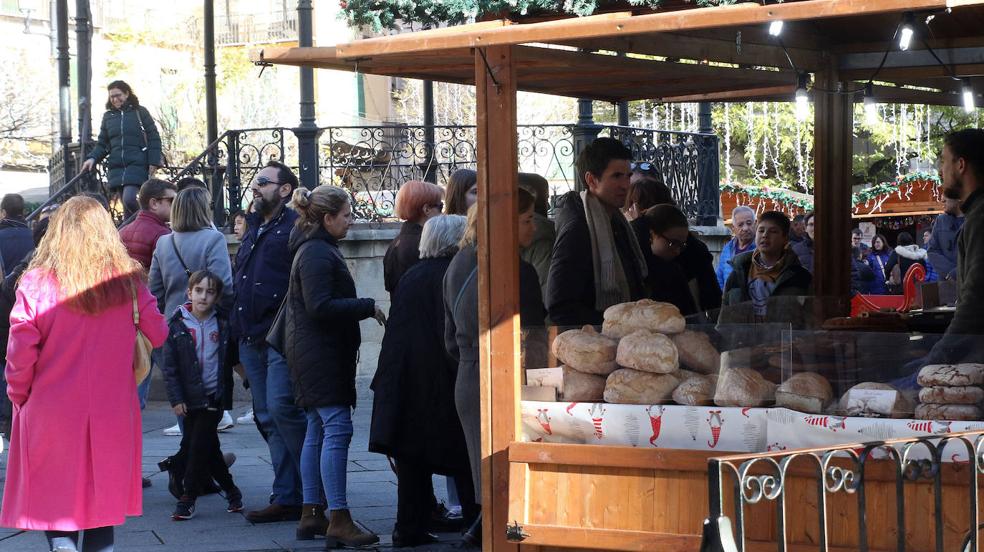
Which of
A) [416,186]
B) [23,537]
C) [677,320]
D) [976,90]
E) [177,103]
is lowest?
[23,537]

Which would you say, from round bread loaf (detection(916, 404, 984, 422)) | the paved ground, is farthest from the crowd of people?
round bread loaf (detection(916, 404, 984, 422))

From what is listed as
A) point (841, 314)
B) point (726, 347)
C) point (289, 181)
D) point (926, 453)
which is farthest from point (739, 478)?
point (289, 181)

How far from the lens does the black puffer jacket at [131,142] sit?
12531 millimetres

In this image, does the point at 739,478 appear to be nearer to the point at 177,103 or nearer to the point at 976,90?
the point at 976,90

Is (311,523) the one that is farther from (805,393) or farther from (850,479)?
(850,479)

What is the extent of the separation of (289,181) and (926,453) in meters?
4.17

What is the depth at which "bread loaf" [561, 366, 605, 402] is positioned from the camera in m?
4.62

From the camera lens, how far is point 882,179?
1214 inches

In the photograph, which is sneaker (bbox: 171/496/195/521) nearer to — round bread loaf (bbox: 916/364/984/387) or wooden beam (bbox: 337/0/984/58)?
wooden beam (bbox: 337/0/984/58)

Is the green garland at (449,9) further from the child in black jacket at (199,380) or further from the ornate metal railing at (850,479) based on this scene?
the child in black jacket at (199,380)

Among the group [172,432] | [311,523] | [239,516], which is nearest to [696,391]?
[311,523]

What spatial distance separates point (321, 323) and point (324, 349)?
0.13m

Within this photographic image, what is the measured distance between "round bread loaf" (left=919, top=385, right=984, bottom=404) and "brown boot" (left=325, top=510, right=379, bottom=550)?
10.3 ft

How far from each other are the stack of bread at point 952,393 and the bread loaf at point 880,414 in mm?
40
